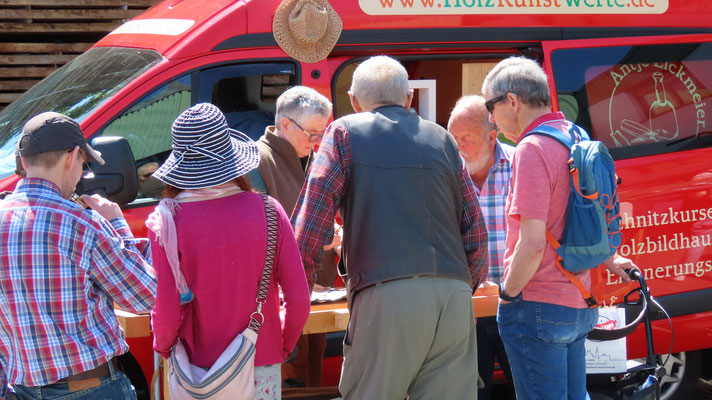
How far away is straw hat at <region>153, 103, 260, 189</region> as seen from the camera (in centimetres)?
260

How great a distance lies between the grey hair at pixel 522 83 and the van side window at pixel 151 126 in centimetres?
157

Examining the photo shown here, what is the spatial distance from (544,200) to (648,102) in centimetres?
203

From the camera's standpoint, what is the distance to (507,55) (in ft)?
15.4

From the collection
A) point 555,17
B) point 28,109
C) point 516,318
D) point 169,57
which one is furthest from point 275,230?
point 555,17

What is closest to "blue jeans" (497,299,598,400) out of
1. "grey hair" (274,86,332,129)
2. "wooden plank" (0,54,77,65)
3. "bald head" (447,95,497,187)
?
"bald head" (447,95,497,187)

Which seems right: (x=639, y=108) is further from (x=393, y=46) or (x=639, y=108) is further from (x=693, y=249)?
(x=393, y=46)

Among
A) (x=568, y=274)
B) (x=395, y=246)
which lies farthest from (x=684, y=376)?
(x=395, y=246)

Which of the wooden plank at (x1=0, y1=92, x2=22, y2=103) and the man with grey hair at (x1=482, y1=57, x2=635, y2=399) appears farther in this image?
the wooden plank at (x1=0, y1=92, x2=22, y2=103)

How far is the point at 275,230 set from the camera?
2.64 m

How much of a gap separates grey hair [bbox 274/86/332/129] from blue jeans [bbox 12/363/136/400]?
4.76 ft

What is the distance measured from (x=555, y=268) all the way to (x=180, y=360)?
55.2 inches

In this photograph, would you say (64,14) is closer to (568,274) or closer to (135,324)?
(135,324)

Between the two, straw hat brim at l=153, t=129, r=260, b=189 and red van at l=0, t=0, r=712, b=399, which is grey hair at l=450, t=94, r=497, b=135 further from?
straw hat brim at l=153, t=129, r=260, b=189

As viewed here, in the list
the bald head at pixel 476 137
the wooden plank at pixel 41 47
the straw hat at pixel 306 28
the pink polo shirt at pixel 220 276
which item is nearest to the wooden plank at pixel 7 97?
the wooden plank at pixel 41 47
